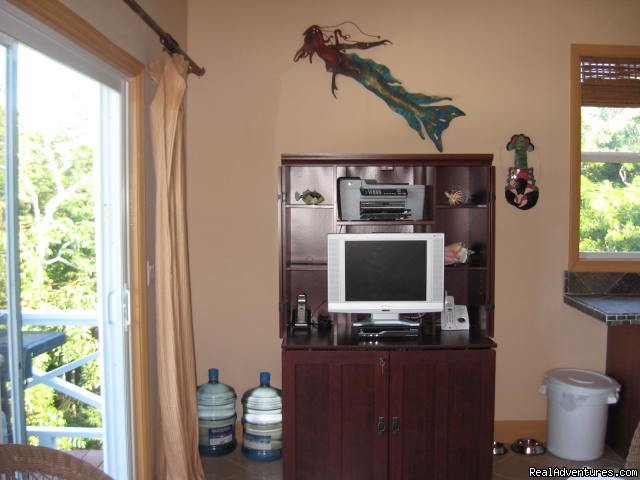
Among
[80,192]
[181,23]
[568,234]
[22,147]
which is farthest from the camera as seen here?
[568,234]

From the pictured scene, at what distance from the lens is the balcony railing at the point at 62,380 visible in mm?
1980

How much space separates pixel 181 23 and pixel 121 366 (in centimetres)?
188

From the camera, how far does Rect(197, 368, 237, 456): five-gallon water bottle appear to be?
3111mm

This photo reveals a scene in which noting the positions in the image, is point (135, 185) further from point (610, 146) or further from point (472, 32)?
point (610, 146)

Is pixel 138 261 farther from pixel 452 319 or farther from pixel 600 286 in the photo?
pixel 600 286

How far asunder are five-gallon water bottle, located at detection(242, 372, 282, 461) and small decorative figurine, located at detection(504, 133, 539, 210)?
1.76m

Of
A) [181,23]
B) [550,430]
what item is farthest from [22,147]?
[550,430]

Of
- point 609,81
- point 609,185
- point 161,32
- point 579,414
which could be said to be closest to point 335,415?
point 579,414

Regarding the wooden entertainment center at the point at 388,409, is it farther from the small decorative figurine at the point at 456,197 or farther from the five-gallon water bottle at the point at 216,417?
the small decorative figurine at the point at 456,197

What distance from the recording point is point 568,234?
3287 mm

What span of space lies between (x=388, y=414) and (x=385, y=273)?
70cm

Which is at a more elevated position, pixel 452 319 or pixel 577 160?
pixel 577 160

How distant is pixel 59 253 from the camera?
2129 millimetres

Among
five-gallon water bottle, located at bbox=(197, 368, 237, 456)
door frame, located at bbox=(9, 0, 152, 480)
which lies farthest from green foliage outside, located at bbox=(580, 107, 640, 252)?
door frame, located at bbox=(9, 0, 152, 480)
